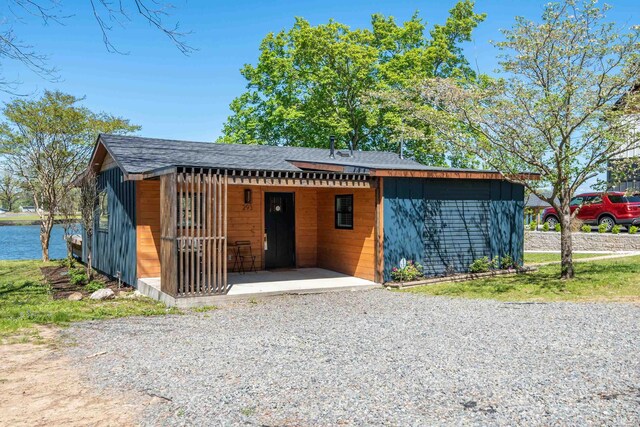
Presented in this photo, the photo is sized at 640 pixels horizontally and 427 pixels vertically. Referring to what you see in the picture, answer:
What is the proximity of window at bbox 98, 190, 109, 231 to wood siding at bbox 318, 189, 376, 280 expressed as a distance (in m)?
5.38

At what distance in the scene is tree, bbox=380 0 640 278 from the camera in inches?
360

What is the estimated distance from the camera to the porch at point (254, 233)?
27.0ft

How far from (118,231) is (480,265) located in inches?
328

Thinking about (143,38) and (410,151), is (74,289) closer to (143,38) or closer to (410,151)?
(143,38)

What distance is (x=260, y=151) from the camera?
13.3 metres

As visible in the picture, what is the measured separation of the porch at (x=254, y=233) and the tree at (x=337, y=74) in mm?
13944

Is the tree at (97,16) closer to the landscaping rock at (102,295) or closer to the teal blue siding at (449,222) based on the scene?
the landscaping rock at (102,295)

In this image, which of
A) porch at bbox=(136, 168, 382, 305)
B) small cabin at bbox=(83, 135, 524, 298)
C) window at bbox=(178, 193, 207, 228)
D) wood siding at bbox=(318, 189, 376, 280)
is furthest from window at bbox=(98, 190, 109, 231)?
wood siding at bbox=(318, 189, 376, 280)

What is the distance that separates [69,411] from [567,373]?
4139 millimetres

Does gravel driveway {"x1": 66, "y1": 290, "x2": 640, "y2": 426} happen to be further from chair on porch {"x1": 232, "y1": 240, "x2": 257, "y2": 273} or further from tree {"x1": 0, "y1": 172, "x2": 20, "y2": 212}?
tree {"x1": 0, "y1": 172, "x2": 20, "y2": 212}

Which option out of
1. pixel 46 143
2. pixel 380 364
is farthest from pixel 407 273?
pixel 46 143

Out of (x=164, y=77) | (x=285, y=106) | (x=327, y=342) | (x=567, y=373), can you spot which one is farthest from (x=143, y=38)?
(x=285, y=106)

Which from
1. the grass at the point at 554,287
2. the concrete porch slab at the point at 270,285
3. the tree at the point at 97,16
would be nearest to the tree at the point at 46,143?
the concrete porch slab at the point at 270,285

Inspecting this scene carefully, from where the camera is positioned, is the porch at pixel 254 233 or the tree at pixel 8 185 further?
the tree at pixel 8 185
